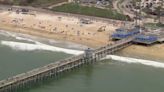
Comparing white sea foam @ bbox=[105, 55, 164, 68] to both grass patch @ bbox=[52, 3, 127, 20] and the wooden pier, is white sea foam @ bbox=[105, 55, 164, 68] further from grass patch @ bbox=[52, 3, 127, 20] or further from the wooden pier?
grass patch @ bbox=[52, 3, 127, 20]

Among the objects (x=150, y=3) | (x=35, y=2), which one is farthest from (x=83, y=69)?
(x=35, y=2)

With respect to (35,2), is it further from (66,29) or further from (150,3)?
(150,3)

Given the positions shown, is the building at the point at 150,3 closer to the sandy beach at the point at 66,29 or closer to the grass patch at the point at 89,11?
the grass patch at the point at 89,11

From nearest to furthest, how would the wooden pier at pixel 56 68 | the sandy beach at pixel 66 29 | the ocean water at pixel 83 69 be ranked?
1. the wooden pier at pixel 56 68
2. the ocean water at pixel 83 69
3. the sandy beach at pixel 66 29

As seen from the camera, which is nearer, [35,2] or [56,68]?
[56,68]

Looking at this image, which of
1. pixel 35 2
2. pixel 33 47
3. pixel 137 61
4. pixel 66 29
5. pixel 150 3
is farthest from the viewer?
pixel 35 2

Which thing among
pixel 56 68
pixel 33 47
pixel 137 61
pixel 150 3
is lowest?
pixel 137 61

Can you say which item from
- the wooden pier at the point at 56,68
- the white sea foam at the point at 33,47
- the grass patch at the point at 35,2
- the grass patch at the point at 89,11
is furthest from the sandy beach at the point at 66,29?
the grass patch at the point at 35,2
